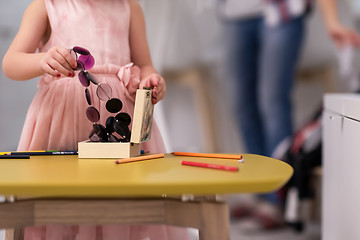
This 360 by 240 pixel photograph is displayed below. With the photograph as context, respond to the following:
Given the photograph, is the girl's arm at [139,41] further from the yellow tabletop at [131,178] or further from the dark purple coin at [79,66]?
the yellow tabletop at [131,178]

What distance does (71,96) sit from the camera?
699 millimetres

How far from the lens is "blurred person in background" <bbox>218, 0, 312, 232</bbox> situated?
69.9 inches

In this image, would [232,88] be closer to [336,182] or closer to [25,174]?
[336,182]

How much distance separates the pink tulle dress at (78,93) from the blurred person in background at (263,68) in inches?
45.5

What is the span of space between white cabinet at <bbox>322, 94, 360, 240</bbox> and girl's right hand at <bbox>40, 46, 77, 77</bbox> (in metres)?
0.46

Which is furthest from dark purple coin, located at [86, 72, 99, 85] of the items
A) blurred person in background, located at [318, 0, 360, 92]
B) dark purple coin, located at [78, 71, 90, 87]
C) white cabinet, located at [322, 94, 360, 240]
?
blurred person in background, located at [318, 0, 360, 92]

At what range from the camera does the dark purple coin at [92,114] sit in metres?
0.63

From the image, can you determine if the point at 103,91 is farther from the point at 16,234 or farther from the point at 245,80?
the point at 245,80

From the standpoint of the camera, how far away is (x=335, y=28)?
180 centimetres

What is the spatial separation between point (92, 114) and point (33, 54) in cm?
13

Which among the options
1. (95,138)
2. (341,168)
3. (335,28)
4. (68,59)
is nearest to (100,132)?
(95,138)

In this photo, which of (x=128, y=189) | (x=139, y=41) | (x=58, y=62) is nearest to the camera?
(x=128, y=189)

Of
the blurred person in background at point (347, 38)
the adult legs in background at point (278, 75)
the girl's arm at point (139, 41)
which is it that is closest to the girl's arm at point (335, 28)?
the blurred person in background at point (347, 38)

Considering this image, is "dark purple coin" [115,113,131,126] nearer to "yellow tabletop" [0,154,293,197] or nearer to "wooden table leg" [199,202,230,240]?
"yellow tabletop" [0,154,293,197]
